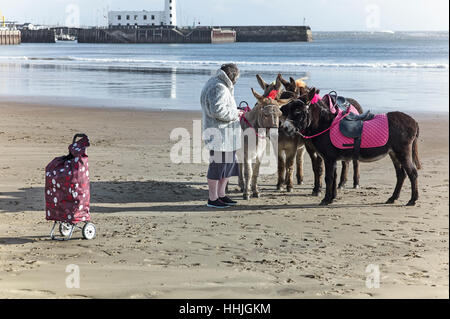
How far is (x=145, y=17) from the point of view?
143125 mm

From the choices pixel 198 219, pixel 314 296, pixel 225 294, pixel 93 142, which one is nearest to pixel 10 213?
pixel 198 219

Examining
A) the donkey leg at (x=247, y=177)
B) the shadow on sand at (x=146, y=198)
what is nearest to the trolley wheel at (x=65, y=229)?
the shadow on sand at (x=146, y=198)

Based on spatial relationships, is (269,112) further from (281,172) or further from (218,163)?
(281,172)

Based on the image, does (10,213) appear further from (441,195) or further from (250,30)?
(250,30)

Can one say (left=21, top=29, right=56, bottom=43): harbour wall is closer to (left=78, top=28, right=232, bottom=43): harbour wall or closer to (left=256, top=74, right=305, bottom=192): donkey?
(left=78, top=28, right=232, bottom=43): harbour wall

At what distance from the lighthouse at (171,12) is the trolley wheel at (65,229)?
130605mm

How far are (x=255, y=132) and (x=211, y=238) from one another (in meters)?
2.44

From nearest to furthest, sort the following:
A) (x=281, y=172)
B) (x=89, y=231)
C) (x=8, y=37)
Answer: (x=89, y=231) < (x=281, y=172) < (x=8, y=37)

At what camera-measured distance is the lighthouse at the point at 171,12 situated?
13409 cm

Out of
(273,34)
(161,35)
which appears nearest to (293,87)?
(161,35)

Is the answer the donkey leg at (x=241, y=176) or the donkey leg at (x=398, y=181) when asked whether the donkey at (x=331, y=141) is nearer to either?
the donkey leg at (x=398, y=181)

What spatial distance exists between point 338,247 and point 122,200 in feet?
12.0

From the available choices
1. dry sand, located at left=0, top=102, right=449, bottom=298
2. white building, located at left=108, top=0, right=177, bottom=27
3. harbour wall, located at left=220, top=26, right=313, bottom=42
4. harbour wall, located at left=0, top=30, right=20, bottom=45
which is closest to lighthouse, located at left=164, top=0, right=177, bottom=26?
white building, located at left=108, top=0, right=177, bottom=27

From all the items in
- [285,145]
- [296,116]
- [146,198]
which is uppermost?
[296,116]
